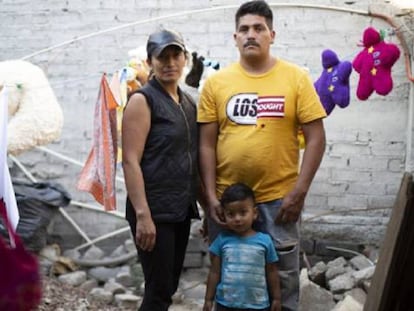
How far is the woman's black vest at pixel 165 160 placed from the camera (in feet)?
10.3

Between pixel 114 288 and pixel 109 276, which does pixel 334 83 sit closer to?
pixel 114 288

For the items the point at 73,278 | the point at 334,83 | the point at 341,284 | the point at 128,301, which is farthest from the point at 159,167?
the point at 73,278

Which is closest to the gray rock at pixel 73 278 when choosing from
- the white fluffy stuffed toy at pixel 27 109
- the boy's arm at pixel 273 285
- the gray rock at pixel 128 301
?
the gray rock at pixel 128 301

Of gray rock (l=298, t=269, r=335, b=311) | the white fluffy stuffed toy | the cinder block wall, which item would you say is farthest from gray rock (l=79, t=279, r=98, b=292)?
gray rock (l=298, t=269, r=335, b=311)

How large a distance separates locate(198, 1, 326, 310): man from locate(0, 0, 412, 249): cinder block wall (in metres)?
2.62

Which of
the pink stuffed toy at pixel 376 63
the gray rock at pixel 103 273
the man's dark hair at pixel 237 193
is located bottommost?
the gray rock at pixel 103 273

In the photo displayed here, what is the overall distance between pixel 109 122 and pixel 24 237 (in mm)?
2014

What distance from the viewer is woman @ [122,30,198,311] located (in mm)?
3104

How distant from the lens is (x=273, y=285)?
10.8ft

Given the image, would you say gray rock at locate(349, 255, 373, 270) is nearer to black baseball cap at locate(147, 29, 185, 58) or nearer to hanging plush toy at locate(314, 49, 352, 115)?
hanging plush toy at locate(314, 49, 352, 115)

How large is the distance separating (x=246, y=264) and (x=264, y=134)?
608mm

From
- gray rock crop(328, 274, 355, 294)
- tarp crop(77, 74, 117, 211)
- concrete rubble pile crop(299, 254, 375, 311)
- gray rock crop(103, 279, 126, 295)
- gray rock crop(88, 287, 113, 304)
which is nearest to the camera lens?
tarp crop(77, 74, 117, 211)

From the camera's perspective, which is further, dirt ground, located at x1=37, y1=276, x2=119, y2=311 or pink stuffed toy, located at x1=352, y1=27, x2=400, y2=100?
dirt ground, located at x1=37, y1=276, x2=119, y2=311

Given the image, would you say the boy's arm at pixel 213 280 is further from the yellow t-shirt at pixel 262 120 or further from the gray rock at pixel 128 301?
the gray rock at pixel 128 301
